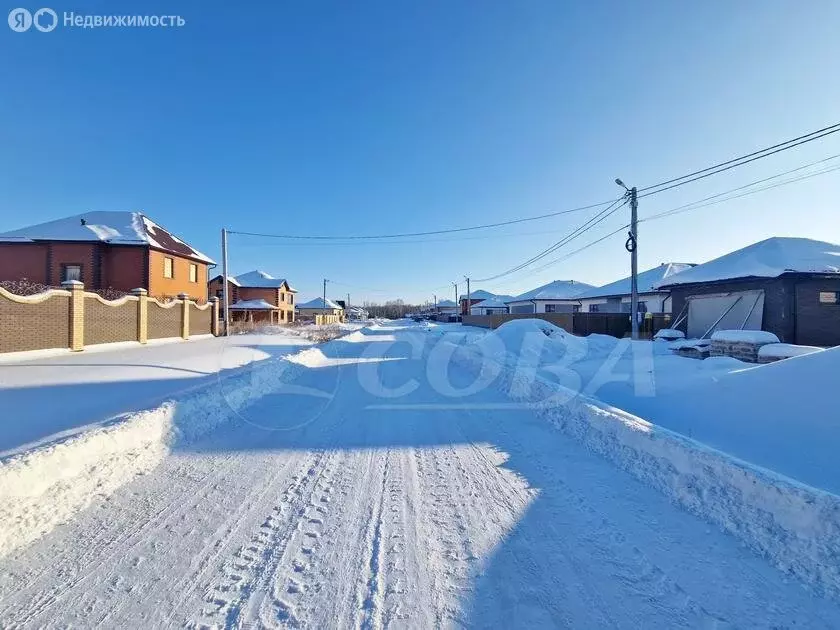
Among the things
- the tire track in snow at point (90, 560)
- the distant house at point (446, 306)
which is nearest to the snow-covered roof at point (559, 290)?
the tire track in snow at point (90, 560)

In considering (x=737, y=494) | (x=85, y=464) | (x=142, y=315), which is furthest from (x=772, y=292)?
(x=142, y=315)

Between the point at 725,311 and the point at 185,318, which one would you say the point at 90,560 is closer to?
the point at 185,318

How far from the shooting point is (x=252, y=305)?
43.8 meters

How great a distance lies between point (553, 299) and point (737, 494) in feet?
162

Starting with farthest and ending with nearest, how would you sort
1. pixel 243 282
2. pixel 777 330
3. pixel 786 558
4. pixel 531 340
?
1. pixel 243 282
2. pixel 531 340
3. pixel 777 330
4. pixel 786 558

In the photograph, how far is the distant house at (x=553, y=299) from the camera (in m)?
50.0

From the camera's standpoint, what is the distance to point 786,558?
2771 millimetres

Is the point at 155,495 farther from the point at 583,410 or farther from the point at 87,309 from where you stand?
the point at 87,309

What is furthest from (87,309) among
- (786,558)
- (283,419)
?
(786,558)

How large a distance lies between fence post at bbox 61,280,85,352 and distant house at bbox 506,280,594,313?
46772 millimetres

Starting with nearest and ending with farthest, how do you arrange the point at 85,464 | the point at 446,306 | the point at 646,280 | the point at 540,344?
the point at 85,464, the point at 540,344, the point at 646,280, the point at 446,306

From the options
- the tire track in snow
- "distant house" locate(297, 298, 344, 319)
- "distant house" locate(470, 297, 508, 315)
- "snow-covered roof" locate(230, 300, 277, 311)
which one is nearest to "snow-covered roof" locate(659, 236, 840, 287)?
the tire track in snow

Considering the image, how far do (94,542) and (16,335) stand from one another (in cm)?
1145

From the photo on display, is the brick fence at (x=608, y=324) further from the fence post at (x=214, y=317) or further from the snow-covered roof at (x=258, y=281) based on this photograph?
the snow-covered roof at (x=258, y=281)
